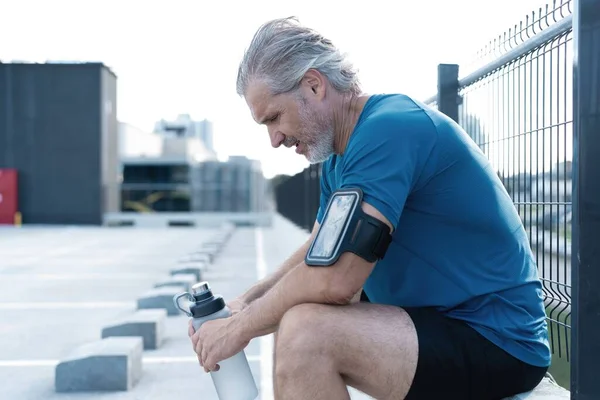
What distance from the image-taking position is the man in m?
2.10

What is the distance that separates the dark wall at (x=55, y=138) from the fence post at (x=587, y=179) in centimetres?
2832

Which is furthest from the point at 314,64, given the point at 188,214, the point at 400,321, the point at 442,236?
the point at 188,214

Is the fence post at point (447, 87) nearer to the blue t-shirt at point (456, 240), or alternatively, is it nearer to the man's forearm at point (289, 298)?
the blue t-shirt at point (456, 240)

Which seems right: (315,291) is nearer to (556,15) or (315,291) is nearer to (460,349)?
(460,349)

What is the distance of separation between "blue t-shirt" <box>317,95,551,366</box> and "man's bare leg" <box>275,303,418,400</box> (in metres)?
0.21

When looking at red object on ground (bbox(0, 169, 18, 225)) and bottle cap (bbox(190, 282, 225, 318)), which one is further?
red object on ground (bbox(0, 169, 18, 225))

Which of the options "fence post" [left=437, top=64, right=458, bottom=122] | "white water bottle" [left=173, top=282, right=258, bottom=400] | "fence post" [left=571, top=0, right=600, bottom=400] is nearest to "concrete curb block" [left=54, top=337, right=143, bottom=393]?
"white water bottle" [left=173, top=282, right=258, bottom=400]

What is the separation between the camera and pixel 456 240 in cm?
229

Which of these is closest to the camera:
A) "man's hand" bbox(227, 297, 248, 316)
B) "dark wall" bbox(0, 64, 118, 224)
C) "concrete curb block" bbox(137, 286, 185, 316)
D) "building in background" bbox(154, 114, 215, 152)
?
"man's hand" bbox(227, 297, 248, 316)

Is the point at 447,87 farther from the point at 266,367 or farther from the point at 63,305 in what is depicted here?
the point at 63,305

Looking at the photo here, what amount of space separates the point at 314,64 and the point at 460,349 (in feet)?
3.42

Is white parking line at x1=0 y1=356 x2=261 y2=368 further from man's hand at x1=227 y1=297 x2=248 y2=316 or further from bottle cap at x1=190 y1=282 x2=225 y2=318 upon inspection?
bottle cap at x1=190 y1=282 x2=225 y2=318

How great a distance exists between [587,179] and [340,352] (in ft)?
2.86

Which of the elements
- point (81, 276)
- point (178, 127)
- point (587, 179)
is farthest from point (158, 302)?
point (178, 127)
